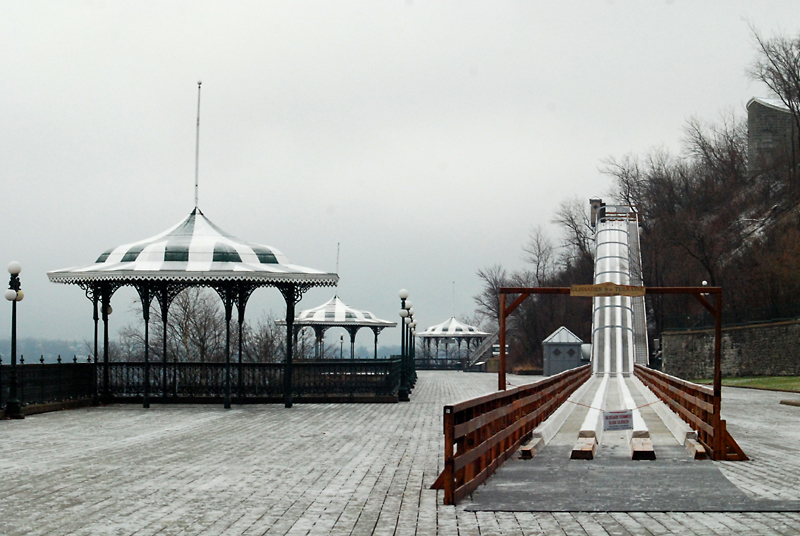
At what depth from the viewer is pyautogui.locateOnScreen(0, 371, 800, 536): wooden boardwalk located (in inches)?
311

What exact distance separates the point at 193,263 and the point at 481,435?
1511cm

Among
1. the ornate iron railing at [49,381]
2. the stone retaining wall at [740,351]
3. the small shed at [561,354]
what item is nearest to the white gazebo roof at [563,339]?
the small shed at [561,354]

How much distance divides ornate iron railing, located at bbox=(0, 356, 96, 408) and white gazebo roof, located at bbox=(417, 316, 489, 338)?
53.5 m

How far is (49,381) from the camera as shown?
23.0 m

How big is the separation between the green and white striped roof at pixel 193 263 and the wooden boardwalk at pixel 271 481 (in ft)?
14.8

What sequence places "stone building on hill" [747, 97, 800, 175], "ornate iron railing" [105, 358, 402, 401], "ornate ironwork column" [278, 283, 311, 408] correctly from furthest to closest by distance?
"stone building on hill" [747, 97, 800, 175]
"ornate iron railing" [105, 358, 402, 401]
"ornate ironwork column" [278, 283, 311, 408]

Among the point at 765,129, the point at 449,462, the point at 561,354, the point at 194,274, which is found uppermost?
the point at 765,129

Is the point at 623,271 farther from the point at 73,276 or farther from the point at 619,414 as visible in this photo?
the point at 619,414

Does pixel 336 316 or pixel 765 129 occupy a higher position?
pixel 765 129

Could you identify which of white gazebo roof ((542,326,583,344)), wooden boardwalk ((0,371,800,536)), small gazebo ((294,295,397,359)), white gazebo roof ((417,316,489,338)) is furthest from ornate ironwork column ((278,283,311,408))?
white gazebo roof ((417,316,489,338))

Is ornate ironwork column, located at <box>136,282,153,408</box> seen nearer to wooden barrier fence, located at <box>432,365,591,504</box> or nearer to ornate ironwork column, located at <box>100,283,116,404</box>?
ornate ironwork column, located at <box>100,283,116,404</box>

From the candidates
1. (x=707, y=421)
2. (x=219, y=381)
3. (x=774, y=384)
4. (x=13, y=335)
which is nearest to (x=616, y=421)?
(x=707, y=421)

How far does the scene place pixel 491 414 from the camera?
10.8 metres

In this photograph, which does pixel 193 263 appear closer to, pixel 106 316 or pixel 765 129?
pixel 106 316
